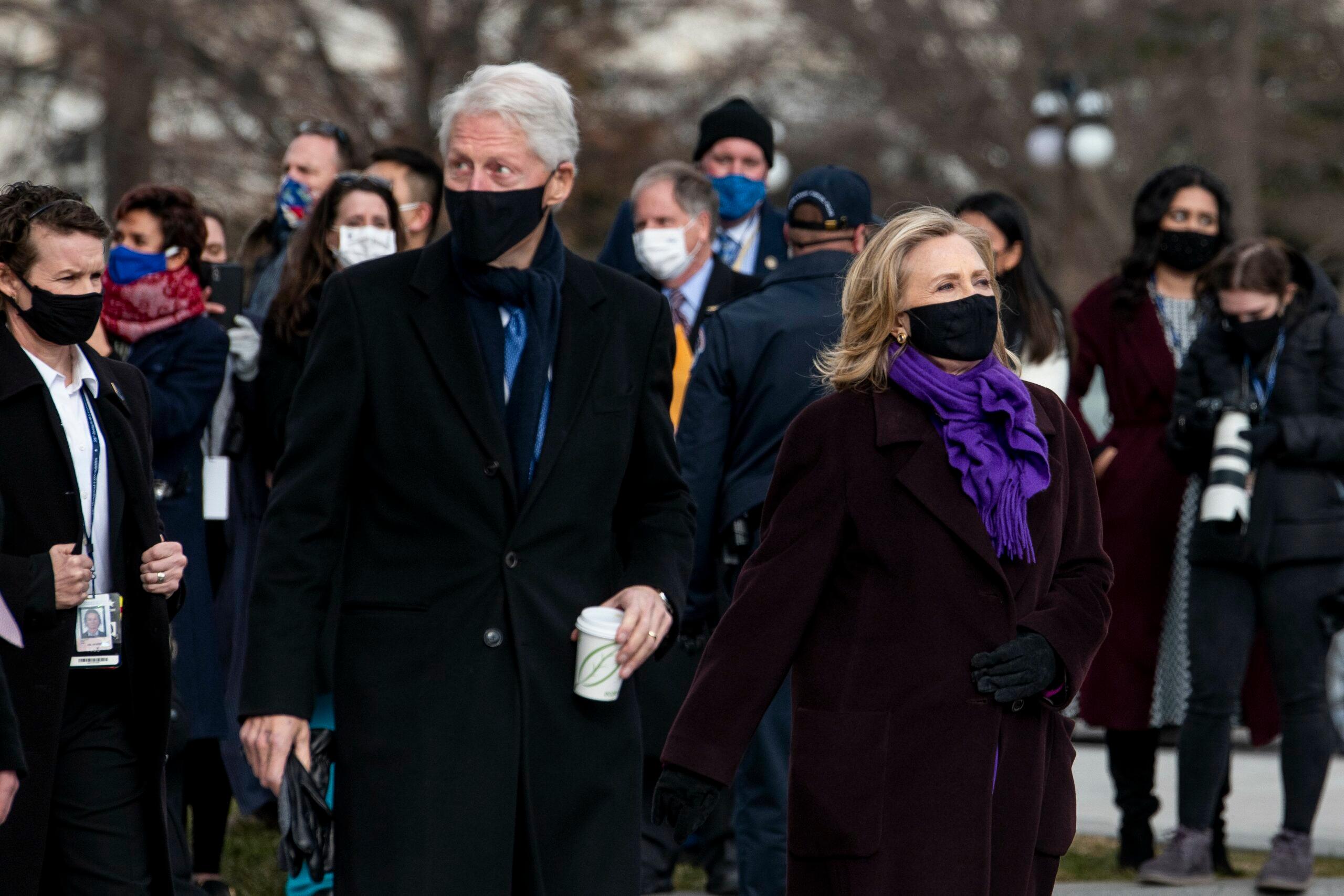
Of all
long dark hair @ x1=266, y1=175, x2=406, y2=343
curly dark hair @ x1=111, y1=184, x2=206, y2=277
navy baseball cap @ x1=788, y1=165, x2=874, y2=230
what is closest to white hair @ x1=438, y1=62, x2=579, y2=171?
navy baseball cap @ x1=788, y1=165, x2=874, y2=230

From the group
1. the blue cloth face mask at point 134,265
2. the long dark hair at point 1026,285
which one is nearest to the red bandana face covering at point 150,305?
the blue cloth face mask at point 134,265

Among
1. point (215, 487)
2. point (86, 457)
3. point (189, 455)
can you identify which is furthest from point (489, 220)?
point (215, 487)

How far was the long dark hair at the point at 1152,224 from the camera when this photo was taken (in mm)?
7609

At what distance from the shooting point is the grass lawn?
710 centimetres

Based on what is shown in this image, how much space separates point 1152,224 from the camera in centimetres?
762

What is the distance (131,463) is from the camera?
16.5ft

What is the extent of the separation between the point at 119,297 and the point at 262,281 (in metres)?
1.06

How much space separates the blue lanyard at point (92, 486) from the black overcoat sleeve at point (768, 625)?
1.71 metres

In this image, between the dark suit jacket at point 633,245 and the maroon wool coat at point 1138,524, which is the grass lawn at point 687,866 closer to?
the maroon wool coat at point 1138,524

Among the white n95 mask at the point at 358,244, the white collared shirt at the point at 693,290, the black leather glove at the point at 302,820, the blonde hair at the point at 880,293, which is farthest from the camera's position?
the white collared shirt at the point at 693,290

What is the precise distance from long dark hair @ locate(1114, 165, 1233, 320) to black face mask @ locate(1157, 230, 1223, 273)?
0.04m

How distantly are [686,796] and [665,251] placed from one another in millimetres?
3562

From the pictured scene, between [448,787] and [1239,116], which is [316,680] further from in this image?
[1239,116]

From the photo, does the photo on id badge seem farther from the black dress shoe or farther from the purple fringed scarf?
the black dress shoe
